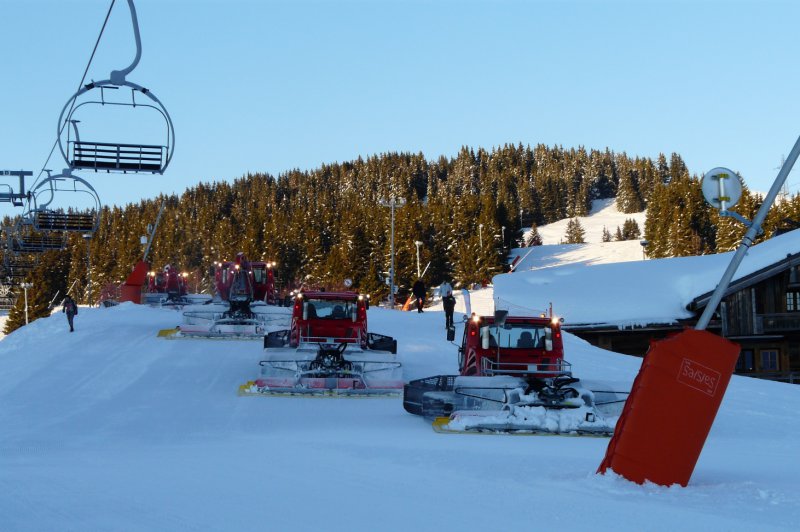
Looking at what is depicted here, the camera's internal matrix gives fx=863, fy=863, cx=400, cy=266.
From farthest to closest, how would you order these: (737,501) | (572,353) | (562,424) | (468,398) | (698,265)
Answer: (698,265) → (572,353) → (468,398) → (562,424) → (737,501)

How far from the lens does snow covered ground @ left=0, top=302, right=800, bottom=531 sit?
6.20 meters

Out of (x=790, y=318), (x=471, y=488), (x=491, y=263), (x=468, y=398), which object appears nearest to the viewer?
(x=471, y=488)

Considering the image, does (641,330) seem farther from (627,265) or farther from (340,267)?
(340,267)

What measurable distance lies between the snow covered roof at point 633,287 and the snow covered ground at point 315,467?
14931mm

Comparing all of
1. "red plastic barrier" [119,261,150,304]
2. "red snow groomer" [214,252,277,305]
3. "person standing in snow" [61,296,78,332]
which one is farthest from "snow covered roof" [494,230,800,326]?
"red plastic barrier" [119,261,150,304]

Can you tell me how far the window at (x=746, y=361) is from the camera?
34781 millimetres

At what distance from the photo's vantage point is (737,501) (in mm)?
6676

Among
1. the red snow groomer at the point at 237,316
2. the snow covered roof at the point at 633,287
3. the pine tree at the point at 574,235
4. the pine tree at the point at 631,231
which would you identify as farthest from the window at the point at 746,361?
the pine tree at the point at 631,231

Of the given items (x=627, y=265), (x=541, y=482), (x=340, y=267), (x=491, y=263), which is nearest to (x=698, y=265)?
(x=627, y=265)

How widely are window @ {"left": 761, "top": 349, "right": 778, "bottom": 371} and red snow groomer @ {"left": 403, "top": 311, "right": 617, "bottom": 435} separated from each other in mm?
22582

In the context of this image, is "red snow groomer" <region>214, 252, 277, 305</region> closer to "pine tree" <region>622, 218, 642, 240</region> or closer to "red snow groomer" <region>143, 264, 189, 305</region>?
"red snow groomer" <region>143, 264, 189, 305</region>

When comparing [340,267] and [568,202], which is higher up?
[568,202]

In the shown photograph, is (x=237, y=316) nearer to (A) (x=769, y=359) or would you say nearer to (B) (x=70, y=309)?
(B) (x=70, y=309)

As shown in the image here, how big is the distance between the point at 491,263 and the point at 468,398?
72.7 m
